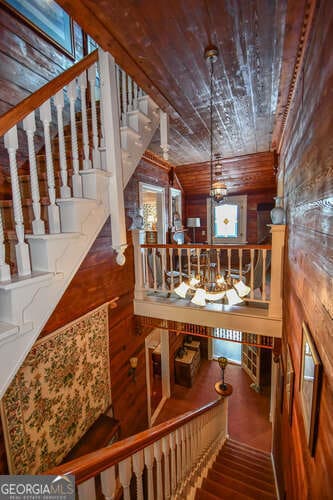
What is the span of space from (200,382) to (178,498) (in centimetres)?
430

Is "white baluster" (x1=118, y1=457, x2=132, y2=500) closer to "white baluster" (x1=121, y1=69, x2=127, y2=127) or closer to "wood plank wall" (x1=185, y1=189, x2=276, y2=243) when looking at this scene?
"white baluster" (x1=121, y1=69, x2=127, y2=127)

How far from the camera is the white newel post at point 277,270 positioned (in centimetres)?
243

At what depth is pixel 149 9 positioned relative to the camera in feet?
4.37

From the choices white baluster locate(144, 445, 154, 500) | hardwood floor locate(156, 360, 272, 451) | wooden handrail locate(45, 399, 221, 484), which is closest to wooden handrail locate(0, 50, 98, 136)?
wooden handrail locate(45, 399, 221, 484)

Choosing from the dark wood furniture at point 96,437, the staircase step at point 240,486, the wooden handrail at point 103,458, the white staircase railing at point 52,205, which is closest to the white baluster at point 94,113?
the white staircase railing at point 52,205

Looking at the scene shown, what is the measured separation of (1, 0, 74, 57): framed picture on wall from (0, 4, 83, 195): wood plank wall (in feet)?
0.19

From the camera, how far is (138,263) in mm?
3266

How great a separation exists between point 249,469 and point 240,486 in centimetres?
74

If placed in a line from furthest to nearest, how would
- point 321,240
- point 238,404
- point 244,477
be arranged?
point 238,404
point 244,477
point 321,240

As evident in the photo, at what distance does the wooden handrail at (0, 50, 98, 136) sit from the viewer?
962 mm

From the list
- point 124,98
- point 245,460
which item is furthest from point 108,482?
point 245,460

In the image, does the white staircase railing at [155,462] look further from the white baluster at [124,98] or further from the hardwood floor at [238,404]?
the white baluster at [124,98]

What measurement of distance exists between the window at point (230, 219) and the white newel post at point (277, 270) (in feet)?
10.3

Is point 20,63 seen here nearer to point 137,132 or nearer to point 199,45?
point 137,132
